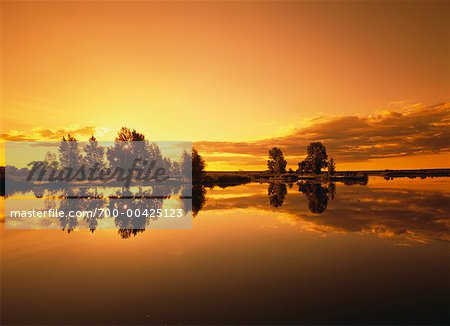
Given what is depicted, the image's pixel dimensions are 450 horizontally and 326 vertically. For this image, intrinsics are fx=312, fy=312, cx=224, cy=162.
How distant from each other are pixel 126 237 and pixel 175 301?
1276 centimetres

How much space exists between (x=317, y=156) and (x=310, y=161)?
211 inches

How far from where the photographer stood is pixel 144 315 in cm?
1030

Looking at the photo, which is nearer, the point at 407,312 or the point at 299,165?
the point at 407,312

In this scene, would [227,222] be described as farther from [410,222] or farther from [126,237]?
[410,222]

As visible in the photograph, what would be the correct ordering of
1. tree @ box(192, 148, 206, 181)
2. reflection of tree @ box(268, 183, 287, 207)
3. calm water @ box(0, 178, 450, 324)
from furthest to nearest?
tree @ box(192, 148, 206, 181)
reflection of tree @ box(268, 183, 287, 207)
calm water @ box(0, 178, 450, 324)

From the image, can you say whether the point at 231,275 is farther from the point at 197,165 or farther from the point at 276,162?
the point at 276,162

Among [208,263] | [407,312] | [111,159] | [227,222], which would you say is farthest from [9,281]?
[111,159]

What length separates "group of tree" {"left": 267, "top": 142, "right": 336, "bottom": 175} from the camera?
526ft

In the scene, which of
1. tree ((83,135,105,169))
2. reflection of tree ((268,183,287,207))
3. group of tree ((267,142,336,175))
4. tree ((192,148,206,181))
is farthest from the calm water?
group of tree ((267,142,336,175))

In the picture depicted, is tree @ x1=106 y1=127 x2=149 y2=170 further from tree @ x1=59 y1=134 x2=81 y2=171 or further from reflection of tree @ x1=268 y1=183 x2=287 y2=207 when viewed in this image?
reflection of tree @ x1=268 y1=183 x2=287 y2=207

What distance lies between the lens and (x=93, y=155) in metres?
134

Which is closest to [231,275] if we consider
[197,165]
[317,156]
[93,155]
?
[197,165]

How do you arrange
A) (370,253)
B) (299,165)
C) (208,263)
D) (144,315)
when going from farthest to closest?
(299,165) < (370,253) < (208,263) < (144,315)

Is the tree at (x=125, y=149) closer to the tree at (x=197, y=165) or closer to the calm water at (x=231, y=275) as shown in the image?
the tree at (x=197, y=165)
